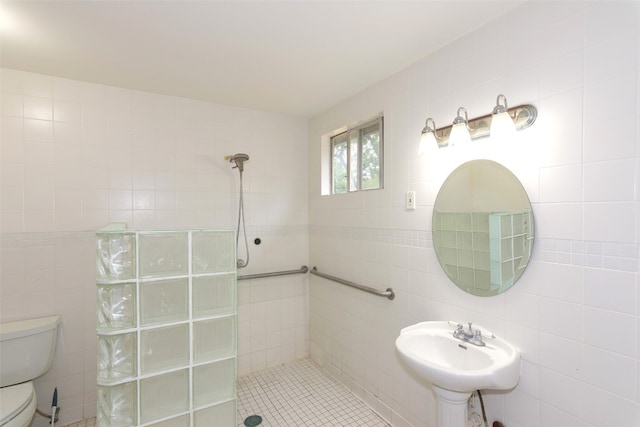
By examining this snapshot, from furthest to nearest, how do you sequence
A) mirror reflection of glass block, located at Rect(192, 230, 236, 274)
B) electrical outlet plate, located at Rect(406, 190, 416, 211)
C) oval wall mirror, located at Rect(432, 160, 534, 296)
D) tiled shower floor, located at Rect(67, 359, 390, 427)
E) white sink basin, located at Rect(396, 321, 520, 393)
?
1. tiled shower floor, located at Rect(67, 359, 390, 427)
2. electrical outlet plate, located at Rect(406, 190, 416, 211)
3. mirror reflection of glass block, located at Rect(192, 230, 236, 274)
4. oval wall mirror, located at Rect(432, 160, 534, 296)
5. white sink basin, located at Rect(396, 321, 520, 393)

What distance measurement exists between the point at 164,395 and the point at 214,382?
243 millimetres

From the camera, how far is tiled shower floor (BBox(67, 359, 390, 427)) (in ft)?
6.81

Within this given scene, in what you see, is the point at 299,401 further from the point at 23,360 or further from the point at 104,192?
the point at 104,192

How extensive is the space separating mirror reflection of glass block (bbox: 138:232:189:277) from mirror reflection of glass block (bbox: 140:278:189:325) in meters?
0.05

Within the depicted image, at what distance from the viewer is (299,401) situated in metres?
2.30

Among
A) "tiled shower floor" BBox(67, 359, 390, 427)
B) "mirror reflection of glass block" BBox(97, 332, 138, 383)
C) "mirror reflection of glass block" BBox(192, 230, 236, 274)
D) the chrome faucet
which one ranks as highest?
"mirror reflection of glass block" BBox(192, 230, 236, 274)

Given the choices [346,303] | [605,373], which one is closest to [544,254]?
[605,373]

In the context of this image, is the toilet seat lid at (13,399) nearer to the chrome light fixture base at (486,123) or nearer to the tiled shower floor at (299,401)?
the tiled shower floor at (299,401)

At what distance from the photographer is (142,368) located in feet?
4.93

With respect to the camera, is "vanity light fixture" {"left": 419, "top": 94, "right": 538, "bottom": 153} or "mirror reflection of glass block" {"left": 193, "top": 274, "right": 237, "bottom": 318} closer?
"vanity light fixture" {"left": 419, "top": 94, "right": 538, "bottom": 153}

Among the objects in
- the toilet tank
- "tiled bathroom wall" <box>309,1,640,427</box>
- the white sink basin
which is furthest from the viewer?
the toilet tank

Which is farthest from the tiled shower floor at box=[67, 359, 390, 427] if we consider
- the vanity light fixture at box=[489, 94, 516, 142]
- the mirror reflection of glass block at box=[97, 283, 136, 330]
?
the vanity light fixture at box=[489, 94, 516, 142]

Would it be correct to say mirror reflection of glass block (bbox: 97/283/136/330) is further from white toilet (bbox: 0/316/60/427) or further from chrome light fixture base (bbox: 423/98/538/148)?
chrome light fixture base (bbox: 423/98/538/148)

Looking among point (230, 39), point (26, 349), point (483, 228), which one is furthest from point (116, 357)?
point (483, 228)
